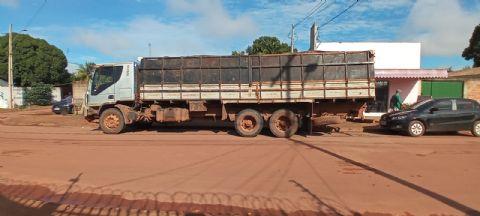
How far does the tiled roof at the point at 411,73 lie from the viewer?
22.7m

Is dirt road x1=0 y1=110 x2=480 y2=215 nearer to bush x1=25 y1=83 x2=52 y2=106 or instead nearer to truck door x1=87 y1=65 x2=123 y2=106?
truck door x1=87 y1=65 x2=123 y2=106

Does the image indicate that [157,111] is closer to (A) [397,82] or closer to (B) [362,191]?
(B) [362,191]

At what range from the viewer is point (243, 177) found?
28.9ft

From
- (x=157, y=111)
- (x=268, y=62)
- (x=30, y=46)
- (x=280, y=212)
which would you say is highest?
(x=30, y=46)

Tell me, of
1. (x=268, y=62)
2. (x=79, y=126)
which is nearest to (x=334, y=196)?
(x=268, y=62)

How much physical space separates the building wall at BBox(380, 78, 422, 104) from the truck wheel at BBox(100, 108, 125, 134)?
13.7m

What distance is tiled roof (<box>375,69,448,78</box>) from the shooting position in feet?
74.3

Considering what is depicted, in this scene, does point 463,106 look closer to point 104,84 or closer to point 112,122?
point 112,122

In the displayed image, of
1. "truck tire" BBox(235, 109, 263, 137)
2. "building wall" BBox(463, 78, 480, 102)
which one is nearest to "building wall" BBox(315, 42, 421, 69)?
"building wall" BBox(463, 78, 480, 102)

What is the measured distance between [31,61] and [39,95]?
736cm

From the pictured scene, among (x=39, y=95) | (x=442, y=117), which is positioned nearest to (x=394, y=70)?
(x=442, y=117)

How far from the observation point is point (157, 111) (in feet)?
57.2

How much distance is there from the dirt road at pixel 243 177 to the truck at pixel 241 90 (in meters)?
1.92

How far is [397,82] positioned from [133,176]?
1870 centimetres
